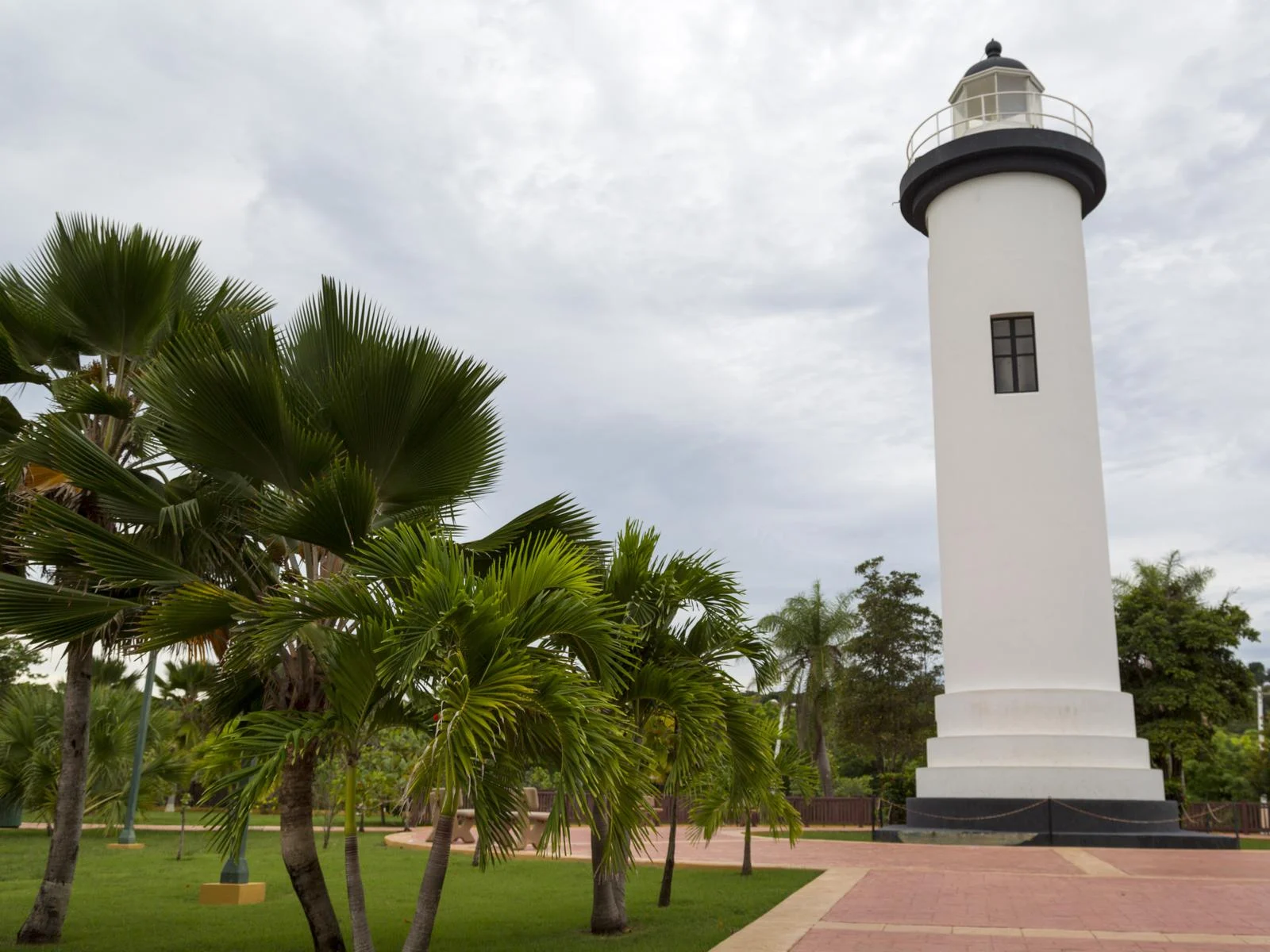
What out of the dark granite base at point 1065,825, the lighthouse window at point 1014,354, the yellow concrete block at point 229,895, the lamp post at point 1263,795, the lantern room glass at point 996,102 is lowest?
the yellow concrete block at point 229,895

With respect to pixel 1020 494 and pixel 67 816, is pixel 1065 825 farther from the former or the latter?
pixel 67 816

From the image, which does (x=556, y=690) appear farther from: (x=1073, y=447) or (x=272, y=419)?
(x=1073, y=447)

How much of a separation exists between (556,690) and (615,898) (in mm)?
4210

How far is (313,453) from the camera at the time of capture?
7977 mm

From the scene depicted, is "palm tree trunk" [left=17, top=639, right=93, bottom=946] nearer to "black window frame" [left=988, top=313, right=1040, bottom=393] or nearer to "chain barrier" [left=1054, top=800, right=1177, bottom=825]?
"chain barrier" [left=1054, top=800, right=1177, bottom=825]

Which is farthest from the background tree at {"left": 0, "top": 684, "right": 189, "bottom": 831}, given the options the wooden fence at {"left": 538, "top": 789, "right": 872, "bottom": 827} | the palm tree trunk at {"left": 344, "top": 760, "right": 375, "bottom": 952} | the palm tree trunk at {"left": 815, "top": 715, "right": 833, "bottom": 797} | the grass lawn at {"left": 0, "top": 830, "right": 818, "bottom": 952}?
the palm tree trunk at {"left": 815, "top": 715, "right": 833, "bottom": 797}

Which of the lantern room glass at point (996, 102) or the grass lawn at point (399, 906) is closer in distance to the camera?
the grass lawn at point (399, 906)

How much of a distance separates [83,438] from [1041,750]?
17.8 metres

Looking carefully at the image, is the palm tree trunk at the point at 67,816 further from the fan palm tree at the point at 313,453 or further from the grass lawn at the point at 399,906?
the fan palm tree at the point at 313,453

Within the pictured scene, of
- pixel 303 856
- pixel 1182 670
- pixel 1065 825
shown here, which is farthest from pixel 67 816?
pixel 1182 670

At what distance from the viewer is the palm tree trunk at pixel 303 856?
8000 millimetres

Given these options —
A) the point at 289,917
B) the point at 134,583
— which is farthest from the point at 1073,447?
the point at 134,583

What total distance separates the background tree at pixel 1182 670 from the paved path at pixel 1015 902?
11488 millimetres

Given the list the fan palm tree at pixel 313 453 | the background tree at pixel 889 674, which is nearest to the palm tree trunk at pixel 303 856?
the fan palm tree at pixel 313 453
